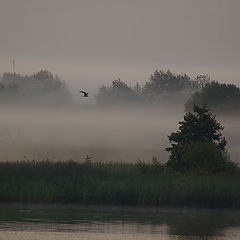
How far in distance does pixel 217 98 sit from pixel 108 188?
61.5 meters

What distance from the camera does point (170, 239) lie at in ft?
161

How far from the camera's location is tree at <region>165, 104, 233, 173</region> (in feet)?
219

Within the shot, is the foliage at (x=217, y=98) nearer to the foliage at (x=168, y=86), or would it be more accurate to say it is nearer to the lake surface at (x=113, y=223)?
the foliage at (x=168, y=86)

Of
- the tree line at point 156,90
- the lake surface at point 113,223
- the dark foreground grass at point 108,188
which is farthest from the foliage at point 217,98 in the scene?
the lake surface at point 113,223

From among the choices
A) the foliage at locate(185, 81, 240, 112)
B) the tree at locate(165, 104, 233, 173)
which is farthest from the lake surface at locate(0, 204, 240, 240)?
the foliage at locate(185, 81, 240, 112)

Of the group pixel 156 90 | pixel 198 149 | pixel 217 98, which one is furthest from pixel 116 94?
pixel 198 149

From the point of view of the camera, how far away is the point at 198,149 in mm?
67000

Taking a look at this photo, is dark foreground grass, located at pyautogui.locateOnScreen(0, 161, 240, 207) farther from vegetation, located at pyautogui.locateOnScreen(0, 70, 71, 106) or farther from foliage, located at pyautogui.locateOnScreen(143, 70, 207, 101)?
foliage, located at pyautogui.locateOnScreen(143, 70, 207, 101)

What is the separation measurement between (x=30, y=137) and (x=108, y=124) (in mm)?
17663

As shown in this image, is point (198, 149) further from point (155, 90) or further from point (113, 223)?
point (155, 90)

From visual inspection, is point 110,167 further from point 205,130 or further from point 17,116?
point 17,116

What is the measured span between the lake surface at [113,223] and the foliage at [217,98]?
2365 inches

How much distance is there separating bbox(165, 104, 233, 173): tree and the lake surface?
8220mm

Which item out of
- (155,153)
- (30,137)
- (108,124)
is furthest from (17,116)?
(155,153)
